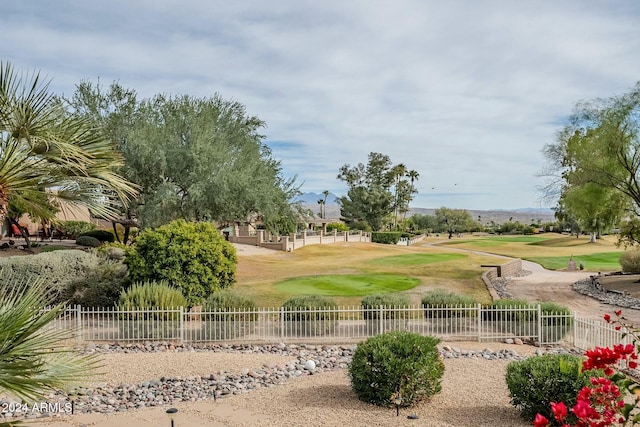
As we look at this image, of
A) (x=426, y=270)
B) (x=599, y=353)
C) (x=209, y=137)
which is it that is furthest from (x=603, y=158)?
(x=599, y=353)

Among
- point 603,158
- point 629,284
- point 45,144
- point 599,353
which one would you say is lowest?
point 629,284

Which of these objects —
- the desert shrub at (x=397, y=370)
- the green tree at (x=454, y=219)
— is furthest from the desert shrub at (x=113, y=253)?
the green tree at (x=454, y=219)

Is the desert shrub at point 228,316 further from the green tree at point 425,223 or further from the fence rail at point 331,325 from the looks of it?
the green tree at point 425,223

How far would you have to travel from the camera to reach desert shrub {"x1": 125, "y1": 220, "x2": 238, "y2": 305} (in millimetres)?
16594

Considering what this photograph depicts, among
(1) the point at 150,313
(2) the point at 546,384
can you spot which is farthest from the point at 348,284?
(2) the point at 546,384

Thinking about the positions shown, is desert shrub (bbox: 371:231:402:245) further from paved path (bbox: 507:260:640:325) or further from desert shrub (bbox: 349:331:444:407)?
desert shrub (bbox: 349:331:444:407)

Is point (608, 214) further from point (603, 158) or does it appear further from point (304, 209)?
point (304, 209)

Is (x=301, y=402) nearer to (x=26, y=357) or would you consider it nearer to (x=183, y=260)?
(x=26, y=357)

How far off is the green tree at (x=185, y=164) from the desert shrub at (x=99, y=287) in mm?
7989

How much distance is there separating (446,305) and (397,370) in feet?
23.7

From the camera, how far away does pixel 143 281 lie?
16.7 metres

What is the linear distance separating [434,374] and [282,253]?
33904mm

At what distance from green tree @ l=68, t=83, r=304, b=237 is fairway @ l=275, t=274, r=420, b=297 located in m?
4.48

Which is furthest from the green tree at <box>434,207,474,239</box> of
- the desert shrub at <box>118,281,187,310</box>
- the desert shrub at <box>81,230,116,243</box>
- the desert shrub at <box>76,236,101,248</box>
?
the desert shrub at <box>118,281,187,310</box>
